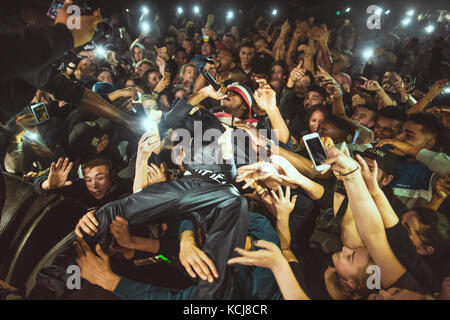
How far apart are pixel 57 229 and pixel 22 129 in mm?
1152

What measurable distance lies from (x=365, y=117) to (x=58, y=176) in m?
3.24

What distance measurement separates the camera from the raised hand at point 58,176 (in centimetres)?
194

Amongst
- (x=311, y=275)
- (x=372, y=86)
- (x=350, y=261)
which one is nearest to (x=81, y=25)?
(x=311, y=275)

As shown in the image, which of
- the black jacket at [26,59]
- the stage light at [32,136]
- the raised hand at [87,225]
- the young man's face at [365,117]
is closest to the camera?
the black jacket at [26,59]

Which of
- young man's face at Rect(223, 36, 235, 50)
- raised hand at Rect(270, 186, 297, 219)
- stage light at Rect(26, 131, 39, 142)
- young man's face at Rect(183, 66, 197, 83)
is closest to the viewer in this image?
raised hand at Rect(270, 186, 297, 219)

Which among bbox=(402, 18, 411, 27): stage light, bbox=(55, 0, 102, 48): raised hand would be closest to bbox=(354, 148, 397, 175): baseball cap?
→ bbox=(55, 0, 102, 48): raised hand

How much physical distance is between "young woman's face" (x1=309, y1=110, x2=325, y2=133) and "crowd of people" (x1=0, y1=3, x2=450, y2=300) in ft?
0.04

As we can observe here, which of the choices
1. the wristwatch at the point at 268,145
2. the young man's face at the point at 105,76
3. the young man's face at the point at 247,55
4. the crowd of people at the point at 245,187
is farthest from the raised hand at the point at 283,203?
the young man's face at the point at 105,76

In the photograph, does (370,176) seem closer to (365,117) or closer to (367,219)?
(367,219)

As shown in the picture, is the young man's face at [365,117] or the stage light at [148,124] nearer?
the stage light at [148,124]

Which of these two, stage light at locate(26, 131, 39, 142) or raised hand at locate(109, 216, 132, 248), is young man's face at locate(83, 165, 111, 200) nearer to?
raised hand at locate(109, 216, 132, 248)

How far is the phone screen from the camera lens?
1821 millimetres

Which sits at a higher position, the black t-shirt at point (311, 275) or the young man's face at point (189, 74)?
the young man's face at point (189, 74)

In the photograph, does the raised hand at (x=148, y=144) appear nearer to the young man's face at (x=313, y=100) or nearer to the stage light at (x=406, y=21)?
the young man's face at (x=313, y=100)
